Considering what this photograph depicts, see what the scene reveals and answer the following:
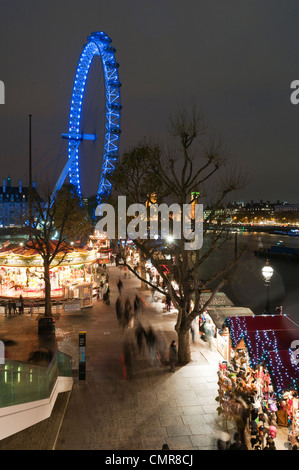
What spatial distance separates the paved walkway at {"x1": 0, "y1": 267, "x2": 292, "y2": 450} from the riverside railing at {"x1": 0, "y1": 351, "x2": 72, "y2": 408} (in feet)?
2.21

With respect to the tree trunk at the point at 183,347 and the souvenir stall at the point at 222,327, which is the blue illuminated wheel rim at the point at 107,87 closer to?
the souvenir stall at the point at 222,327

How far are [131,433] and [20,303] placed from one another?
12770mm

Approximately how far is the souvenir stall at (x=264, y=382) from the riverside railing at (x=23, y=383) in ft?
15.1

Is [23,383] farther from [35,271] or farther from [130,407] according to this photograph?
[35,271]

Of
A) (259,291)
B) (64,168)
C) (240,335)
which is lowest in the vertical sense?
(259,291)

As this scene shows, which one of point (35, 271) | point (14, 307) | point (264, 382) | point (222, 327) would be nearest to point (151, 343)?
point (222, 327)

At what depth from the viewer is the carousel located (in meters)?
22.2

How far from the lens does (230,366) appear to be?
10852mm

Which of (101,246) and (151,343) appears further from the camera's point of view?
(101,246)

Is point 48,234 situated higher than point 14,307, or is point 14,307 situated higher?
point 48,234

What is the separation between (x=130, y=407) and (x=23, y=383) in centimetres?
283

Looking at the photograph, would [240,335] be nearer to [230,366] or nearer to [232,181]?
[230,366]

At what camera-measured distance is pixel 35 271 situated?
22.9m
